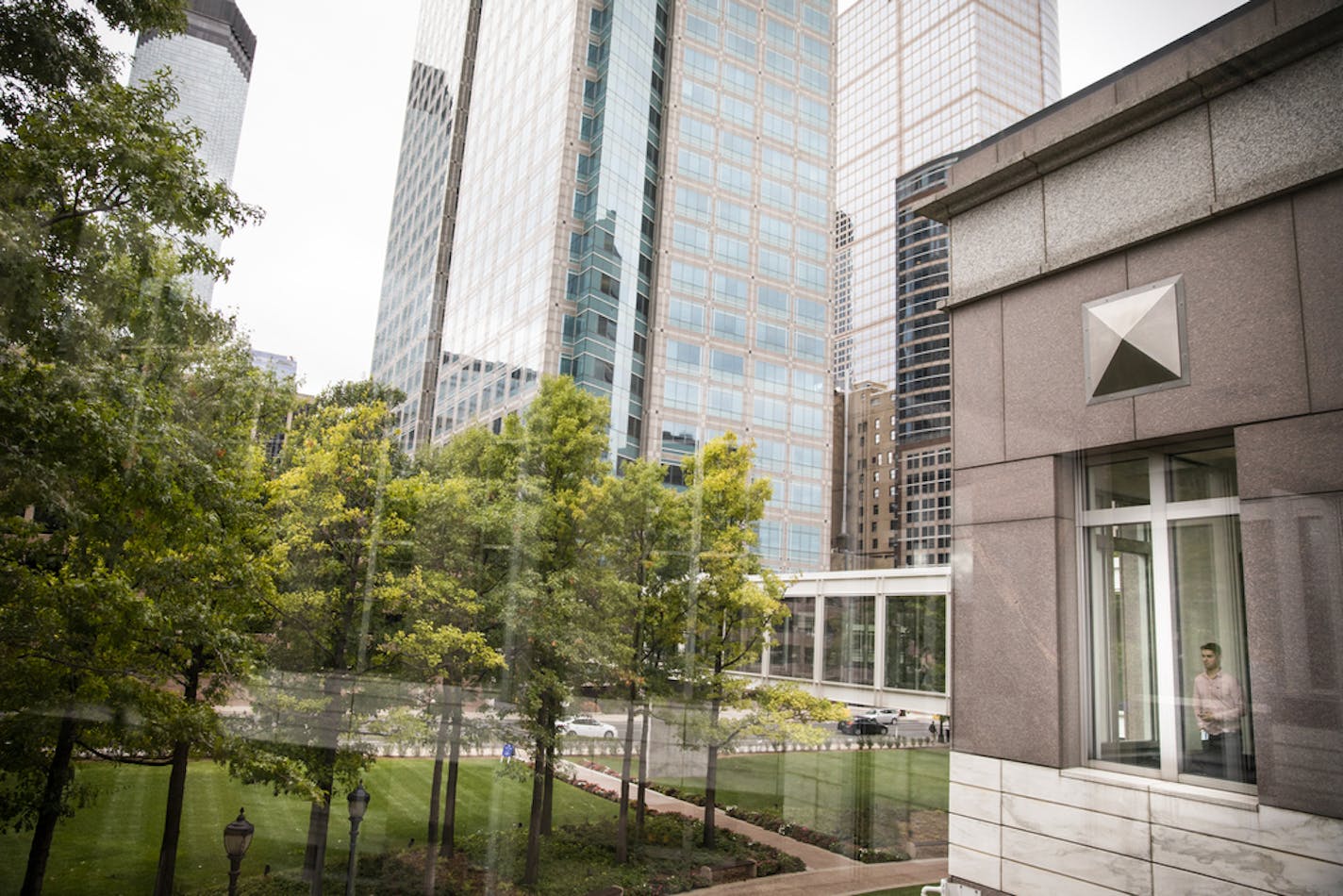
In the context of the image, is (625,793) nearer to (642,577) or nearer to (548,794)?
(548,794)

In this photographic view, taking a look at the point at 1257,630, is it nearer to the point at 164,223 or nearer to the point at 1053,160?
the point at 1053,160

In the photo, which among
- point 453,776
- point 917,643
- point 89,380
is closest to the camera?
point 89,380

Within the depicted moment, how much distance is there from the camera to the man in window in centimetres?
252

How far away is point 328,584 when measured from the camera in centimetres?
551

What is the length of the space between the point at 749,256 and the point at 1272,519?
16.6ft

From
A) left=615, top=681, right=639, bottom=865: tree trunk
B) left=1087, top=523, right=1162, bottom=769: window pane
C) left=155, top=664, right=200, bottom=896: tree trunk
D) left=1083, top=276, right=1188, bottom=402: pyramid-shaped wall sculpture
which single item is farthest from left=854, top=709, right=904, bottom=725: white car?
left=155, top=664, right=200, bottom=896: tree trunk

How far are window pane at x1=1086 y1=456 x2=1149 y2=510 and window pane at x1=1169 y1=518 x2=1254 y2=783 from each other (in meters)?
0.19

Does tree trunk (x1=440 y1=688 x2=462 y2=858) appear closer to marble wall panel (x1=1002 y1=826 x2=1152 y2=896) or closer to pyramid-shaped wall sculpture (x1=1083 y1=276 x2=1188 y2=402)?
marble wall panel (x1=1002 y1=826 x2=1152 y2=896)

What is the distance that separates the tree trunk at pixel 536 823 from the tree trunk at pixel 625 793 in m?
0.64

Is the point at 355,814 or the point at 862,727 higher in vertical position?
the point at 862,727

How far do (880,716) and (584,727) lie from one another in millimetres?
2658

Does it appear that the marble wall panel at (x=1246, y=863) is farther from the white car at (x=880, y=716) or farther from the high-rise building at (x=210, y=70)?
the high-rise building at (x=210, y=70)

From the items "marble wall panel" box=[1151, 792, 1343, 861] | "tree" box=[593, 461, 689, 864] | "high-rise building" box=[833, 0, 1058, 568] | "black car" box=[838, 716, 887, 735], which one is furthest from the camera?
"black car" box=[838, 716, 887, 735]

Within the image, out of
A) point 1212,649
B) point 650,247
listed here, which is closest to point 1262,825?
point 1212,649
